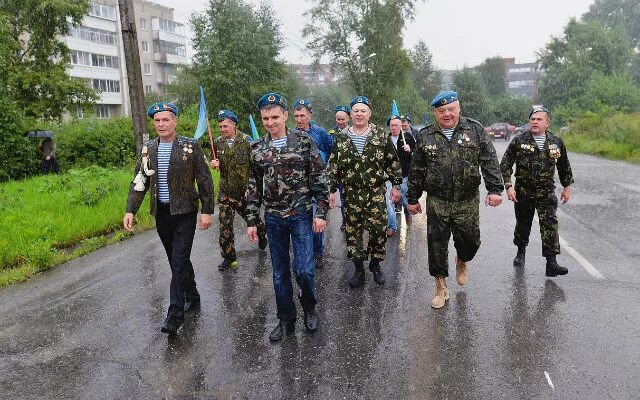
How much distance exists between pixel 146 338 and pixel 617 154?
2414 centimetres

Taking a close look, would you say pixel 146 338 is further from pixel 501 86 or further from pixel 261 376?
pixel 501 86

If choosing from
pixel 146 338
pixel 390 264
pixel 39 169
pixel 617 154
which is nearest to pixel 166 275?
pixel 146 338

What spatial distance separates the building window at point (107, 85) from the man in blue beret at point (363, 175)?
5547 cm

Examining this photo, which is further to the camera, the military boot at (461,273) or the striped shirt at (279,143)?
the military boot at (461,273)

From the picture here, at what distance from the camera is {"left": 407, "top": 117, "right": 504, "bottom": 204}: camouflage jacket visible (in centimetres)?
459

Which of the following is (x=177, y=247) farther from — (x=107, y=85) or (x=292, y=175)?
(x=107, y=85)

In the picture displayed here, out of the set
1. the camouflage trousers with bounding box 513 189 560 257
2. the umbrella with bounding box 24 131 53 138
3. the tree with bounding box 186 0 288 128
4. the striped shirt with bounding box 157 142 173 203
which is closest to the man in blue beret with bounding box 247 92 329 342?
the striped shirt with bounding box 157 142 173 203

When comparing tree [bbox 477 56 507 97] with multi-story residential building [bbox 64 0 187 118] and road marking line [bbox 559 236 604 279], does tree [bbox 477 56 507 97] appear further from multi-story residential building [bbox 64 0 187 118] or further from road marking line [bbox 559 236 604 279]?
road marking line [bbox 559 236 604 279]

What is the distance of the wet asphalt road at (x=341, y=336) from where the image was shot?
348 centimetres

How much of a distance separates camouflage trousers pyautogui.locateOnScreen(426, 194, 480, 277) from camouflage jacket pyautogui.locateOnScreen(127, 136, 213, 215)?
85.0 inches

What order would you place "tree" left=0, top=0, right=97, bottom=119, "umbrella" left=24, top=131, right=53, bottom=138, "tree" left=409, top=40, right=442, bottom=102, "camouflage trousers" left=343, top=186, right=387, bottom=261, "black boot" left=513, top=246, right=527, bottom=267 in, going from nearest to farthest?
"camouflage trousers" left=343, top=186, right=387, bottom=261 → "black boot" left=513, top=246, right=527, bottom=267 → "umbrella" left=24, top=131, right=53, bottom=138 → "tree" left=0, top=0, right=97, bottom=119 → "tree" left=409, top=40, right=442, bottom=102

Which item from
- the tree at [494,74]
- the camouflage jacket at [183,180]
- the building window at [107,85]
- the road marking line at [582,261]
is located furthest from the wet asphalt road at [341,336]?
the tree at [494,74]

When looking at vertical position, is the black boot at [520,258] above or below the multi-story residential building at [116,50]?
below

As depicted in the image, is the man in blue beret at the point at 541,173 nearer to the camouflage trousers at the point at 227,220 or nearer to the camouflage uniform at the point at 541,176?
the camouflage uniform at the point at 541,176
